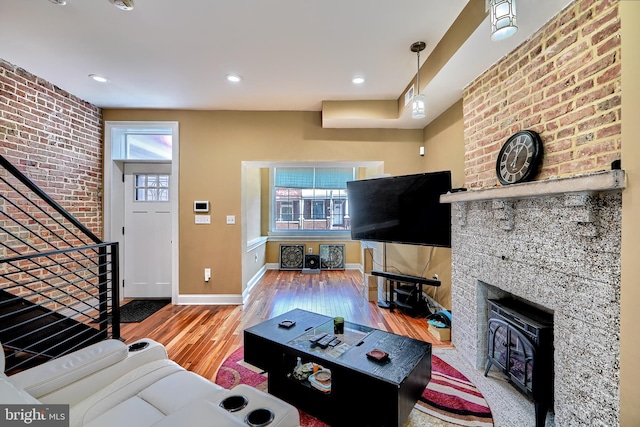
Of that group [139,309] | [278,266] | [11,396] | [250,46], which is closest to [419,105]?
[250,46]

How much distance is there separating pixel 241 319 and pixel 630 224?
336 cm

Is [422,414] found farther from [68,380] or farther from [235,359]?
[68,380]

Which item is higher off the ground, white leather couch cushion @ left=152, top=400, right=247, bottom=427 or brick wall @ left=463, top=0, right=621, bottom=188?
brick wall @ left=463, top=0, right=621, bottom=188

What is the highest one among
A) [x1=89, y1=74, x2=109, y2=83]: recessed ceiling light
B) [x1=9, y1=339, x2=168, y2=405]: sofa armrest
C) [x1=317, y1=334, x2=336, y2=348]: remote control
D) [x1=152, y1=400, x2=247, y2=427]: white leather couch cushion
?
[x1=89, y1=74, x2=109, y2=83]: recessed ceiling light

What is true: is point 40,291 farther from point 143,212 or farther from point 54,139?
point 54,139

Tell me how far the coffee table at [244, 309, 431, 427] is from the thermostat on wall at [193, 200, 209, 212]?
2.27 m

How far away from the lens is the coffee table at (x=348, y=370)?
1.38m

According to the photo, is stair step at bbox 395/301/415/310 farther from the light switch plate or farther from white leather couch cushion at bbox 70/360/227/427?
the light switch plate

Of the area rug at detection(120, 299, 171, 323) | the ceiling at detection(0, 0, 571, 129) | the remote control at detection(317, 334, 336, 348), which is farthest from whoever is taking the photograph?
the area rug at detection(120, 299, 171, 323)

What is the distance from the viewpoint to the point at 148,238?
391cm

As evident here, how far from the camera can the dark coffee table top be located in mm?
1460

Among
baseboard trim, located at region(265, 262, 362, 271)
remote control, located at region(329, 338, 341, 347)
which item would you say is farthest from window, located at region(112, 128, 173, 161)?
remote control, located at region(329, 338, 341, 347)

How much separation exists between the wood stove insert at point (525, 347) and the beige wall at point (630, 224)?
1.49ft

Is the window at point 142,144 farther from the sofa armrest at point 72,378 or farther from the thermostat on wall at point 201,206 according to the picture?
the sofa armrest at point 72,378
